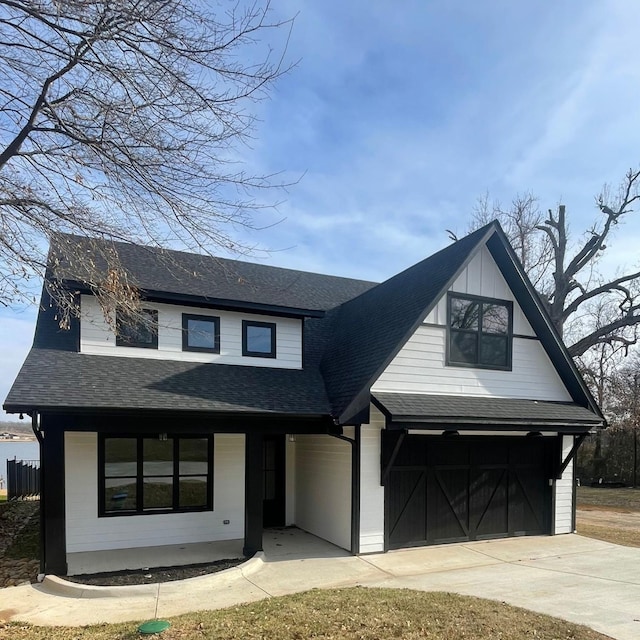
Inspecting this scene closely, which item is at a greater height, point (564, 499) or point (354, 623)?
point (354, 623)

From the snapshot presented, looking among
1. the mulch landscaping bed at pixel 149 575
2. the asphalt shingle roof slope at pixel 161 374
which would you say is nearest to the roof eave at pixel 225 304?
the asphalt shingle roof slope at pixel 161 374

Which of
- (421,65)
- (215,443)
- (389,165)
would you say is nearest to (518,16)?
(421,65)

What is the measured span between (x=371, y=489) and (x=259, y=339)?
4.15 meters

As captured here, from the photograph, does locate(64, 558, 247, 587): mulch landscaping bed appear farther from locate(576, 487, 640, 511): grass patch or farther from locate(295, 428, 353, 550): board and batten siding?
locate(576, 487, 640, 511): grass patch

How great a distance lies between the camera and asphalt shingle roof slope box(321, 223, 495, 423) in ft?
31.6

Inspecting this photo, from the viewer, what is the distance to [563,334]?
2784 centimetres

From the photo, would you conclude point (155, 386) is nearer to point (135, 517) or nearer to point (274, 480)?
point (135, 517)

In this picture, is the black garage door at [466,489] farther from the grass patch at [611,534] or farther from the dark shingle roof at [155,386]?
the dark shingle roof at [155,386]

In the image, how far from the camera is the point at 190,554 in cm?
930

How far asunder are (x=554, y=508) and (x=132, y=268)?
35.7ft

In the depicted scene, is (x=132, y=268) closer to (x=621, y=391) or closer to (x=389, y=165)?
(x=389, y=165)

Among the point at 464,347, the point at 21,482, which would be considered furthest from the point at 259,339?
the point at 21,482

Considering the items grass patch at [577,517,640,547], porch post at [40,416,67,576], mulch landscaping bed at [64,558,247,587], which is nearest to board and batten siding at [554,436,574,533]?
grass patch at [577,517,640,547]

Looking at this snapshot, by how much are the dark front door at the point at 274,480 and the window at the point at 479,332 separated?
4.52m
